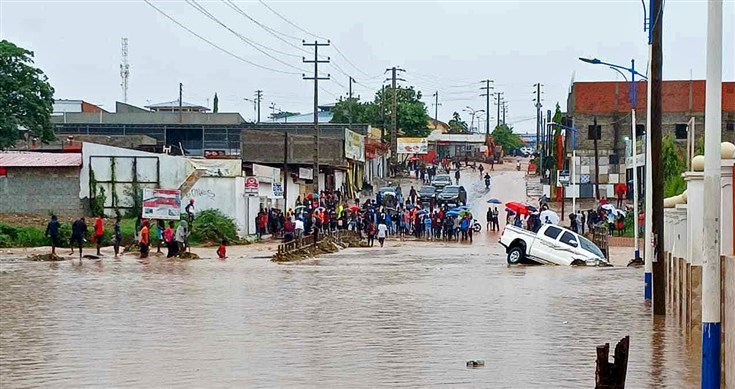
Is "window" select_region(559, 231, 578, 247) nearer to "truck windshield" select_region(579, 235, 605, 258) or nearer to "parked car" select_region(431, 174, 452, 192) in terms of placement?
"truck windshield" select_region(579, 235, 605, 258)

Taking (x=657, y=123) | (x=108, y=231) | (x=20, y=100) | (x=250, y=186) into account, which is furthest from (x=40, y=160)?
(x=657, y=123)

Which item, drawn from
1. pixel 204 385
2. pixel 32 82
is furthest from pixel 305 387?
pixel 32 82

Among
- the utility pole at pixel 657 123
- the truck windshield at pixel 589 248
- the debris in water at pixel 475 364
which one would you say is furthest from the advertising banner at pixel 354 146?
the debris in water at pixel 475 364

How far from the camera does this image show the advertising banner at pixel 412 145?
114 meters

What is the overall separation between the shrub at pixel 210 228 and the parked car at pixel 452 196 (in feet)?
84.4

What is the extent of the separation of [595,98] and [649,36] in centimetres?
6750

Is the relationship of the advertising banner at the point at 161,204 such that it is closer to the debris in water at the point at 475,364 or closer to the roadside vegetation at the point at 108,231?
the roadside vegetation at the point at 108,231

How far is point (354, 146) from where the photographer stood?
86.6 m

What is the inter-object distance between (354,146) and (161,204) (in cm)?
4157

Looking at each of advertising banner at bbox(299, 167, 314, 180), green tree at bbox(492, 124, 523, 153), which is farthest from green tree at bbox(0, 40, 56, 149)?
green tree at bbox(492, 124, 523, 153)

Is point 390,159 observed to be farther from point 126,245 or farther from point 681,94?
point 126,245

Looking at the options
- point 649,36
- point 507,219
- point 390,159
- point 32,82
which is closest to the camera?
point 649,36

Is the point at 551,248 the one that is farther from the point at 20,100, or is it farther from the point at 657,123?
the point at 20,100

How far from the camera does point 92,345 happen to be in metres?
17.7
